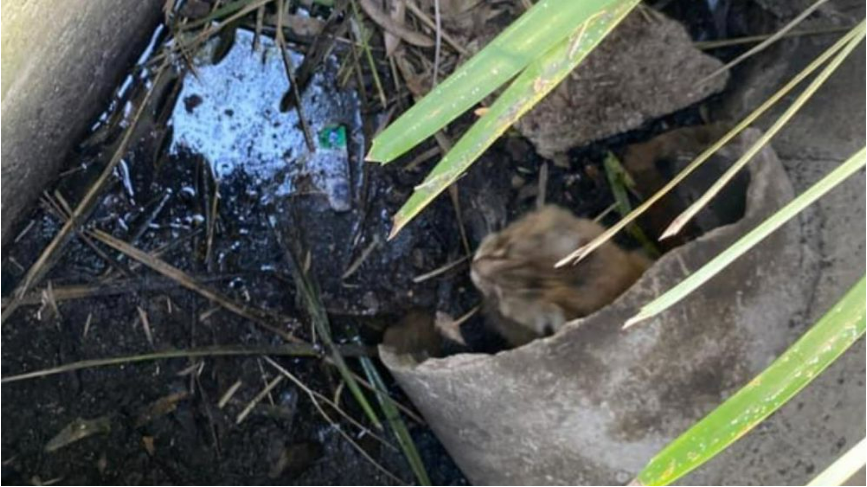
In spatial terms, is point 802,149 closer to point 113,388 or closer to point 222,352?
point 222,352

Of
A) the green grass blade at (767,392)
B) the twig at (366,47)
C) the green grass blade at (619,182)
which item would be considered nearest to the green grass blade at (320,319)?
the twig at (366,47)

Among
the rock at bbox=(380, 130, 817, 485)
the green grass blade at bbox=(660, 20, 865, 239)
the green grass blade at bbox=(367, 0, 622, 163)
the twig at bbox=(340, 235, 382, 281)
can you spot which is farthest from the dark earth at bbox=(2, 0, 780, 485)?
the green grass blade at bbox=(367, 0, 622, 163)

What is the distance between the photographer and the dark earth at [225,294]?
2.45 meters

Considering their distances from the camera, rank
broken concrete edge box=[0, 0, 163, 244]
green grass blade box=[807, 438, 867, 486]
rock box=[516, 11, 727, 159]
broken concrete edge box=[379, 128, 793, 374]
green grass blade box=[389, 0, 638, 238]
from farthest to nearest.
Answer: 1. rock box=[516, 11, 727, 159]
2. broken concrete edge box=[379, 128, 793, 374]
3. broken concrete edge box=[0, 0, 163, 244]
4. green grass blade box=[389, 0, 638, 238]
5. green grass blade box=[807, 438, 867, 486]

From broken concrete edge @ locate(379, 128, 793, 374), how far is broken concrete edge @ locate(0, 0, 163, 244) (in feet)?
2.18

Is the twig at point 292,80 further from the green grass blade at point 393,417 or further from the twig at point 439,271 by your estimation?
the green grass blade at point 393,417

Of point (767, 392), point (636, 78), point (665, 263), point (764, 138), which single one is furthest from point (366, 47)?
point (767, 392)

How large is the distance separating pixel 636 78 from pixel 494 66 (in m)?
1.29

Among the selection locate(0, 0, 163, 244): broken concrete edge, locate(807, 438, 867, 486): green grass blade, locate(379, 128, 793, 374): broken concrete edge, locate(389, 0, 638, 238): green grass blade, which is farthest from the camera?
locate(379, 128, 793, 374): broken concrete edge

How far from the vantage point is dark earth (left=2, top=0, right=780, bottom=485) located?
2.45 meters

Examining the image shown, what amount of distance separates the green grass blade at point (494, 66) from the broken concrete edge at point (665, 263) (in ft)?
2.15

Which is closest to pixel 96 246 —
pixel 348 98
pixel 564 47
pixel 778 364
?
pixel 348 98

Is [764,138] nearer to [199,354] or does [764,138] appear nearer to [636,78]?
[636,78]

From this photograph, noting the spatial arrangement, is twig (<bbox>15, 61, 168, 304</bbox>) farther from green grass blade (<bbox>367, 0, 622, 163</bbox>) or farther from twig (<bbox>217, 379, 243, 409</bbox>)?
green grass blade (<bbox>367, 0, 622, 163</bbox>)
